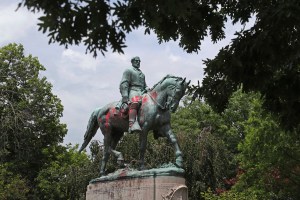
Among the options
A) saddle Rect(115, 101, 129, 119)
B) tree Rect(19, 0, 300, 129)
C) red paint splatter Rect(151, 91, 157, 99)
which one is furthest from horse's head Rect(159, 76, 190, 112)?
tree Rect(19, 0, 300, 129)


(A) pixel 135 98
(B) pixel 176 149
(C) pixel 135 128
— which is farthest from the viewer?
(A) pixel 135 98

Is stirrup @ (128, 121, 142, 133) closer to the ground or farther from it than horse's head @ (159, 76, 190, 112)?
closer to the ground

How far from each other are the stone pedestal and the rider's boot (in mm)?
903

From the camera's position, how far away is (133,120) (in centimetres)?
1204

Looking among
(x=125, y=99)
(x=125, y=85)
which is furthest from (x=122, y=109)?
(x=125, y=85)

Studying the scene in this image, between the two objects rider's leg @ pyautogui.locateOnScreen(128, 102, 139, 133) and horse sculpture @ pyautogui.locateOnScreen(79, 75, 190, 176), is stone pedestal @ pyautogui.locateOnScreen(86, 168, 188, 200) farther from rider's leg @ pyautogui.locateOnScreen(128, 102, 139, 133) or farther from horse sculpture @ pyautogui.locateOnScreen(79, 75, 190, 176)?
rider's leg @ pyautogui.locateOnScreen(128, 102, 139, 133)

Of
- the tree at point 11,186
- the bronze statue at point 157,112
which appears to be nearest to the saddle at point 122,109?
the bronze statue at point 157,112

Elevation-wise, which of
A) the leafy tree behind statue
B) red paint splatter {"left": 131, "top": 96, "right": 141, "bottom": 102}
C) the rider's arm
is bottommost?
red paint splatter {"left": 131, "top": 96, "right": 141, "bottom": 102}

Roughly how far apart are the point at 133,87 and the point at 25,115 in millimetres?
17750

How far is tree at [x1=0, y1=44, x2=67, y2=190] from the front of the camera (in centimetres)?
2914

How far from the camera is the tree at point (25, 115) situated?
95.6ft

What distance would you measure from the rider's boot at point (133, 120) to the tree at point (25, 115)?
1765 centimetres

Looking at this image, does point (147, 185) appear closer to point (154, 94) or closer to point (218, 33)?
point (154, 94)

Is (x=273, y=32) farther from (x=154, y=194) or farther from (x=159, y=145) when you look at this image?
(x=159, y=145)
